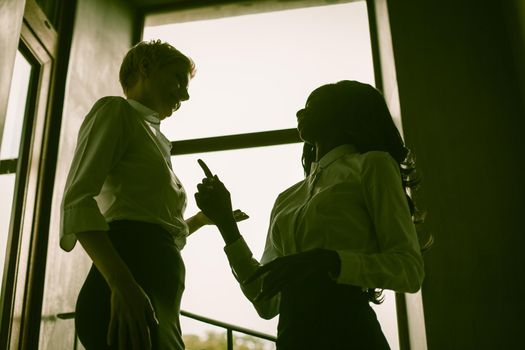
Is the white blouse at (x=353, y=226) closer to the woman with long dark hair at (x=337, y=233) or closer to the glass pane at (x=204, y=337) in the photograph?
the woman with long dark hair at (x=337, y=233)

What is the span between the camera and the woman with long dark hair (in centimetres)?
91

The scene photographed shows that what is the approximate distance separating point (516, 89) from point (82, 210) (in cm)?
191

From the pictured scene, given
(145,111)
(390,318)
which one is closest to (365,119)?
(145,111)

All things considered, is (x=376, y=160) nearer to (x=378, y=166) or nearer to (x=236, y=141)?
(x=378, y=166)

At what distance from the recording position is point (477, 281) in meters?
1.87

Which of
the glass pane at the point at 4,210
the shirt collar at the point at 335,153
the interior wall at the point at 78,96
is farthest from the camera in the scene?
the interior wall at the point at 78,96

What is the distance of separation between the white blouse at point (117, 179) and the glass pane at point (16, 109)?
117 cm

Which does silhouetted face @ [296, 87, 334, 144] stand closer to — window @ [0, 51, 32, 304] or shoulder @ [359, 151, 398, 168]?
shoulder @ [359, 151, 398, 168]

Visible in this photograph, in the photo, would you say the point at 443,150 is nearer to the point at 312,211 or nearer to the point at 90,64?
the point at 312,211

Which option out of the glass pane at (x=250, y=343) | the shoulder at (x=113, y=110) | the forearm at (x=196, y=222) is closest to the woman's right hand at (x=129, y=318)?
the shoulder at (x=113, y=110)

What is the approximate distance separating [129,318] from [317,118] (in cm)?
68

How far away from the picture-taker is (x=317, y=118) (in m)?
1.29

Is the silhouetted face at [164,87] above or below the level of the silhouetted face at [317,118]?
above

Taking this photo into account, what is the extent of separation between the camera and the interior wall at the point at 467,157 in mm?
1834
